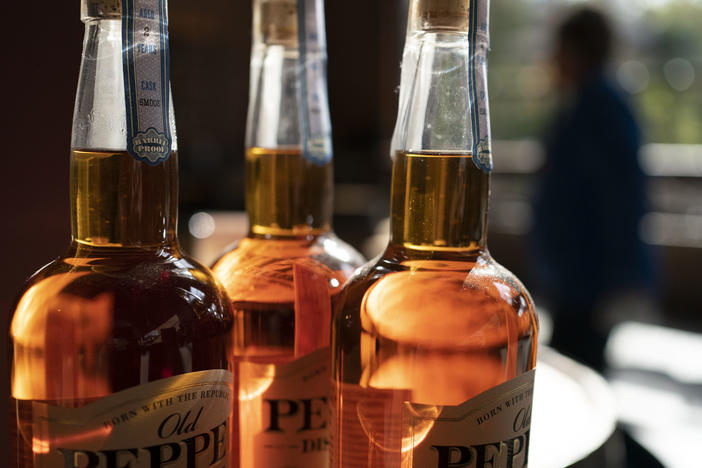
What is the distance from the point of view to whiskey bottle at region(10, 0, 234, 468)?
359mm

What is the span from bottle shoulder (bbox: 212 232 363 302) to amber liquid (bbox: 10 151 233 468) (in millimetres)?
80

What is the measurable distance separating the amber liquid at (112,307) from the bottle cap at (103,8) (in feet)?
0.24

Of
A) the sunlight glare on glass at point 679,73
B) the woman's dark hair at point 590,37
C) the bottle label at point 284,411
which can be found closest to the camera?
the bottle label at point 284,411

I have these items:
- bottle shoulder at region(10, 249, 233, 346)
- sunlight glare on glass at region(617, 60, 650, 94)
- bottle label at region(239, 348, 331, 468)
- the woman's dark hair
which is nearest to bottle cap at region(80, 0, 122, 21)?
bottle shoulder at region(10, 249, 233, 346)

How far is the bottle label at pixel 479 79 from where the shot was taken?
404 millimetres

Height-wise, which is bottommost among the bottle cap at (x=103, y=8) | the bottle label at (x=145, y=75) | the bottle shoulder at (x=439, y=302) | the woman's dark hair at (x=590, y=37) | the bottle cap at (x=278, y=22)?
the bottle shoulder at (x=439, y=302)

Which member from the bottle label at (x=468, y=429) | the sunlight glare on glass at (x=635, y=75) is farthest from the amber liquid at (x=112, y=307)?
the sunlight glare on glass at (x=635, y=75)

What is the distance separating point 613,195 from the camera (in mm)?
1847

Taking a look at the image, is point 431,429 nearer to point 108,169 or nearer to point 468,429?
point 468,429

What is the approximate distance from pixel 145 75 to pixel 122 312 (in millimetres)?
127

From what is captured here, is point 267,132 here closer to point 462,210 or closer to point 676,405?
point 462,210

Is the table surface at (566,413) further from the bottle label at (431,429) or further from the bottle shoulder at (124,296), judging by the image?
the bottle shoulder at (124,296)

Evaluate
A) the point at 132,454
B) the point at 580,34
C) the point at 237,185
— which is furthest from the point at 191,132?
the point at 132,454

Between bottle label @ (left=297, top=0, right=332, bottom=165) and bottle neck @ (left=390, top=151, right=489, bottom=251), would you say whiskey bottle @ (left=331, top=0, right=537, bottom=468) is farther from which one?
bottle label @ (left=297, top=0, right=332, bottom=165)
